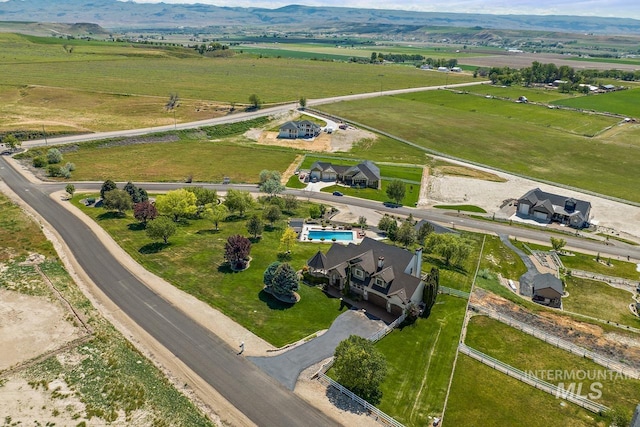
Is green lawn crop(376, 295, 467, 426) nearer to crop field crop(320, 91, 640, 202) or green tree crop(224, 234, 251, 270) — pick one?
green tree crop(224, 234, 251, 270)

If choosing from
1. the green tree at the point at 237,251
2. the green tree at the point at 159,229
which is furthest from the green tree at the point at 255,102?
the green tree at the point at 237,251

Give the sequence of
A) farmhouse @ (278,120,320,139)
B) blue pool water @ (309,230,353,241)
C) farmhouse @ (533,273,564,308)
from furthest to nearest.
A: 1. farmhouse @ (278,120,320,139)
2. blue pool water @ (309,230,353,241)
3. farmhouse @ (533,273,564,308)

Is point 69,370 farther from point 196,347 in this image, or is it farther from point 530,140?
point 530,140

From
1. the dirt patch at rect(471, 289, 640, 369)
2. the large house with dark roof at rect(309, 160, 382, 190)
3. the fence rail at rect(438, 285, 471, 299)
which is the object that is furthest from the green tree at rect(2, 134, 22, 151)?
the dirt patch at rect(471, 289, 640, 369)

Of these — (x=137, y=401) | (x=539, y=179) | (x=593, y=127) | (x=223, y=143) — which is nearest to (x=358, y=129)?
(x=223, y=143)

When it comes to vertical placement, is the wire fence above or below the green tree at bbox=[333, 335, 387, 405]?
below
